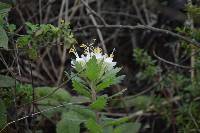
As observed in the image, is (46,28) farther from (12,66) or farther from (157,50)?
(157,50)

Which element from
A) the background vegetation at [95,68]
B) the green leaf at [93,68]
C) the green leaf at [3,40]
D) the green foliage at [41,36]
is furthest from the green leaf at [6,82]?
the green leaf at [93,68]

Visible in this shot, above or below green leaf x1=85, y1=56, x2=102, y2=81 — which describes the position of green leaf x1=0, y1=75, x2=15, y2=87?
below

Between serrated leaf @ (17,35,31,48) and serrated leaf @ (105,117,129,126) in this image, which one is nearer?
serrated leaf @ (105,117,129,126)

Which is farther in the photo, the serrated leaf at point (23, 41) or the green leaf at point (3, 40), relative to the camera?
the serrated leaf at point (23, 41)

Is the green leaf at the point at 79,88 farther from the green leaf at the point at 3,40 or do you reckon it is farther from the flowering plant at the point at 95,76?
the green leaf at the point at 3,40

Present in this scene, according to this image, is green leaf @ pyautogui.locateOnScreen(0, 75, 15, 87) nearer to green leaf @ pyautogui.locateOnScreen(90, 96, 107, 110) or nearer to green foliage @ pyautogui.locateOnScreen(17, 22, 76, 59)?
green foliage @ pyautogui.locateOnScreen(17, 22, 76, 59)

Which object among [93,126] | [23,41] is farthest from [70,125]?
[23,41]

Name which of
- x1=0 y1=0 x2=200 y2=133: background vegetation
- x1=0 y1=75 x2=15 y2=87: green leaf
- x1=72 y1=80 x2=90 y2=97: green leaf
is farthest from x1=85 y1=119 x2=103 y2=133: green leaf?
x1=0 y1=75 x2=15 y2=87: green leaf

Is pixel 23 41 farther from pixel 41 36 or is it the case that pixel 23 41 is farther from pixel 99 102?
pixel 99 102

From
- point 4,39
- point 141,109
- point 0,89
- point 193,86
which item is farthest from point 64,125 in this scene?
point 141,109
